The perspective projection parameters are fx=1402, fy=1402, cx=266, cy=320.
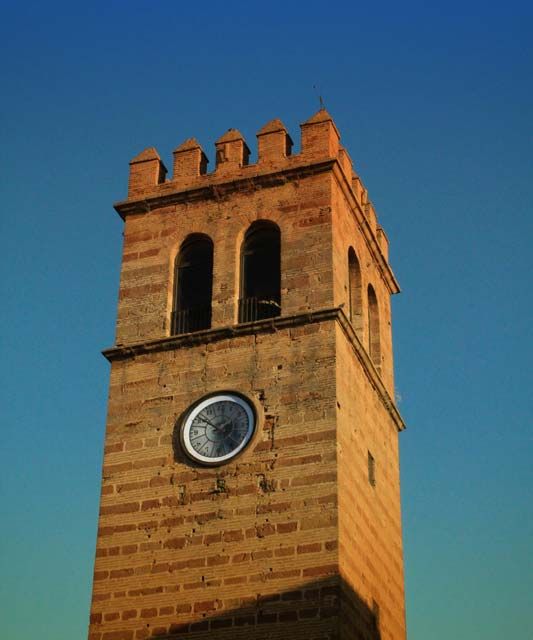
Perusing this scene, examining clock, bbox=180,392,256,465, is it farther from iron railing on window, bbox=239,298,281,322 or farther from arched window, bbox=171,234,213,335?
arched window, bbox=171,234,213,335

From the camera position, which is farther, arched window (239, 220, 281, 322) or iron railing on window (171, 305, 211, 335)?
iron railing on window (171, 305, 211, 335)

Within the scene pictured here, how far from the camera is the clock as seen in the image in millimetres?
27641

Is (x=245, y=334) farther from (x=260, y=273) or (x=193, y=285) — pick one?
(x=193, y=285)

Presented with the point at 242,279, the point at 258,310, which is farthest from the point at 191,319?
the point at 258,310

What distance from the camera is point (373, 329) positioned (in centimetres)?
3278

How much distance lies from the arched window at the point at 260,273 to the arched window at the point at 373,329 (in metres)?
3.29

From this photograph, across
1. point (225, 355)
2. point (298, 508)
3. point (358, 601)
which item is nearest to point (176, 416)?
point (225, 355)

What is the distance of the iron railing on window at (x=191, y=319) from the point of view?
30.1m

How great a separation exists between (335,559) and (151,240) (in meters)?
9.36

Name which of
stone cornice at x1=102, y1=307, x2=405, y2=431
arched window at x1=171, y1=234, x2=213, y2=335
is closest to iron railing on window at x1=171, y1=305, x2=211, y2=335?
arched window at x1=171, y1=234, x2=213, y2=335

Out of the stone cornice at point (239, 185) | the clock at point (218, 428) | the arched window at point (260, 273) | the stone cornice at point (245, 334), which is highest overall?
the stone cornice at point (239, 185)

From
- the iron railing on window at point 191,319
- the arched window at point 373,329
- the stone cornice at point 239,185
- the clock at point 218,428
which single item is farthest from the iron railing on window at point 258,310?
the arched window at point 373,329

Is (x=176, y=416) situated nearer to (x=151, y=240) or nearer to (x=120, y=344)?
(x=120, y=344)

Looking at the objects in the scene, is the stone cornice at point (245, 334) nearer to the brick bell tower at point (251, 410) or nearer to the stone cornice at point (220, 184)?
the brick bell tower at point (251, 410)
